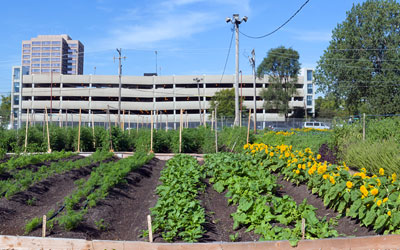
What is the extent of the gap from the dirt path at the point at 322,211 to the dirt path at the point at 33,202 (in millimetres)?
5137

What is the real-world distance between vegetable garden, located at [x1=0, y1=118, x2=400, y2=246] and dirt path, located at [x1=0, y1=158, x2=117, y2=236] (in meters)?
0.02

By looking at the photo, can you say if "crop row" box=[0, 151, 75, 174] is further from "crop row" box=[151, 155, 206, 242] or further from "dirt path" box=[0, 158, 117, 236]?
"crop row" box=[151, 155, 206, 242]

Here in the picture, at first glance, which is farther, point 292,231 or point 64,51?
point 64,51

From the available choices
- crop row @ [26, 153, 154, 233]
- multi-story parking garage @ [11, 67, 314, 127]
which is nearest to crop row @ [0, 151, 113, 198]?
crop row @ [26, 153, 154, 233]

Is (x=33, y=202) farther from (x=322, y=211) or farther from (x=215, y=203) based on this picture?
(x=322, y=211)

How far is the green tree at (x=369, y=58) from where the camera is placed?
33.0 m

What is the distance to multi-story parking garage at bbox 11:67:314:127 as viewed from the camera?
6919 centimetres

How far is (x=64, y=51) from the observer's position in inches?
7643

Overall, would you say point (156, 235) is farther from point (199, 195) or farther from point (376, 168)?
point (376, 168)

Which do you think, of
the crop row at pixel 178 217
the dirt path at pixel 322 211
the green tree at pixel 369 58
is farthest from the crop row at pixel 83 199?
the green tree at pixel 369 58

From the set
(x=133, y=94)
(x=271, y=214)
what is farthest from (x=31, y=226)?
(x=133, y=94)

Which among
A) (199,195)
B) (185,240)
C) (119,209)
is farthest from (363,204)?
(119,209)

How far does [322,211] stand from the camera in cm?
705

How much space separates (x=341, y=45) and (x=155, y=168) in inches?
1054
